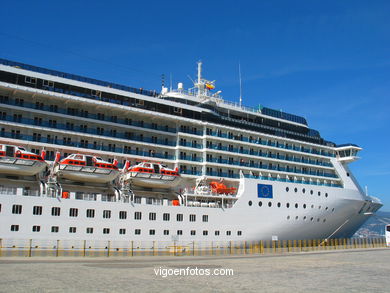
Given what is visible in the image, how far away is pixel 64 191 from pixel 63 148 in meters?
3.26

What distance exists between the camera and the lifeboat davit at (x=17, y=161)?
26.6m

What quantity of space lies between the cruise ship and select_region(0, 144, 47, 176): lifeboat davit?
0.21 feet

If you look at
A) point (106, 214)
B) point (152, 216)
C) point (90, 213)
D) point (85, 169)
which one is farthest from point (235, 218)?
point (85, 169)

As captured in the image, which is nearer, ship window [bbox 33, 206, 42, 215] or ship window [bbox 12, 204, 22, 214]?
ship window [bbox 12, 204, 22, 214]

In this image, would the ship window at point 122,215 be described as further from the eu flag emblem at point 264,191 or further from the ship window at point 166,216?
the eu flag emblem at point 264,191

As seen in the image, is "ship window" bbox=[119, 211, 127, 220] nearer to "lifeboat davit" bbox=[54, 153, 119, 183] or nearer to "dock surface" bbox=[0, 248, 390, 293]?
"lifeboat davit" bbox=[54, 153, 119, 183]

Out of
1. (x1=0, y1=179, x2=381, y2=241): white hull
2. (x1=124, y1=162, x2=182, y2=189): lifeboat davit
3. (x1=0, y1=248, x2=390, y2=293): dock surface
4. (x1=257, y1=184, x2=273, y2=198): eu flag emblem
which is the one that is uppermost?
(x1=124, y1=162, x2=182, y2=189): lifeboat davit

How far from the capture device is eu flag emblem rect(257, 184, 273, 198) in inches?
1407

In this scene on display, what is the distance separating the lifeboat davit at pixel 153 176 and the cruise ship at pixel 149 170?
82 millimetres

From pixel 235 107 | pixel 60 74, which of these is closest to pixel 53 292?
pixel 60 74

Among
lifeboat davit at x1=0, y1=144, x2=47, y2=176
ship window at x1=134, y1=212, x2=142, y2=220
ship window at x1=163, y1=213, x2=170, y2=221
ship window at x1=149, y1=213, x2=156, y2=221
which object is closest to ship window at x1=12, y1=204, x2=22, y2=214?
lifeboat davit at x1=0, y1=144, x2=47, y2=176

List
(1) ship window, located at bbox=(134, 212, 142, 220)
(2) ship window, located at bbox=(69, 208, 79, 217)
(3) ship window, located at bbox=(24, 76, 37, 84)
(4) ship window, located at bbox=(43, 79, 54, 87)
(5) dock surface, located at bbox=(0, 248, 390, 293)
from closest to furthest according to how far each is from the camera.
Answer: (5) dock surface, located at bbox=(0, 248, 390, 293) < (2) ship window, located at bbox=(69, 208, 79, 217) < (1) ship window, located at bbox=(134, 212, 142, 220) < (3) ship window, located at bbox=(24, 76, 37, 84) < (4) ship window, located at bbox=(43, 79, 54, 87)

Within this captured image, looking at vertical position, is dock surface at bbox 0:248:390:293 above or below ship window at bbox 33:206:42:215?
below

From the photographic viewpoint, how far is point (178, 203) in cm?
3259
